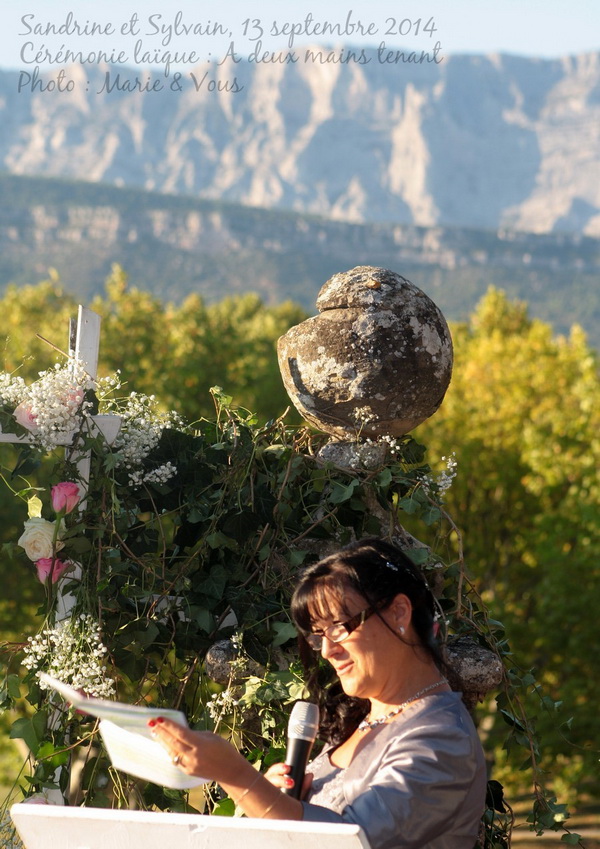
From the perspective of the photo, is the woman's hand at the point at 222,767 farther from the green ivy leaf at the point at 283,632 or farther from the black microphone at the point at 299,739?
the green ivy leaf at the point at 283,632

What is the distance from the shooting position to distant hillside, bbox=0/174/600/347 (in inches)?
4542

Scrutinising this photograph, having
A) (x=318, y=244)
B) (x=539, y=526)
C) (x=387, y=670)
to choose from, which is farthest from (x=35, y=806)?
(x=318, y=244)

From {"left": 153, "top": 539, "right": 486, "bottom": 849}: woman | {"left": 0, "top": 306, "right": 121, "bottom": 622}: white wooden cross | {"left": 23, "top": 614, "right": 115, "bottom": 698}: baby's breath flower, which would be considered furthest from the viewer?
{"left": 0, "top": 306, "right": 121, "bottom": 622}: white wooden cross

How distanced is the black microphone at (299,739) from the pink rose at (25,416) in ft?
5.01

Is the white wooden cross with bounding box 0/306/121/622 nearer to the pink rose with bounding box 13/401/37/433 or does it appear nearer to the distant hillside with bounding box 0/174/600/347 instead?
the pink rose with bounding box 13/401/37/433

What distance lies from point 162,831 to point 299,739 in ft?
1.15

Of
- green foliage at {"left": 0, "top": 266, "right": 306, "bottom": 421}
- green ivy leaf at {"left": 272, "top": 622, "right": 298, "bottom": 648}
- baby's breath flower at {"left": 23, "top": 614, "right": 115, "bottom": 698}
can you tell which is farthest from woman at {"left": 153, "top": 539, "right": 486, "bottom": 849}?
green foliage at {"left": 0, "top": 266, "right": 306, "bottom": 421}

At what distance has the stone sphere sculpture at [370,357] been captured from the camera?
3531mm

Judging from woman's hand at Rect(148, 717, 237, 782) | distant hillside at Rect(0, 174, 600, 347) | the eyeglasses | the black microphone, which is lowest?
the black microphone

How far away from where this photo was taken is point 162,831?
2.19 m

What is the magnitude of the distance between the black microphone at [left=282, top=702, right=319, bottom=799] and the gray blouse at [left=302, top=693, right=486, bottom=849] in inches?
4.4

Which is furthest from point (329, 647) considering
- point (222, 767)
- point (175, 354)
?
point (175, 354)

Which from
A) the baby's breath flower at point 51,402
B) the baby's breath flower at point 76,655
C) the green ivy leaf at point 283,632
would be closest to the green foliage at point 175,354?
the baby's breath flower at point 51,402

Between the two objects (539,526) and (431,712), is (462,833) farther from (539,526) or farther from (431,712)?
→ (539,526)
